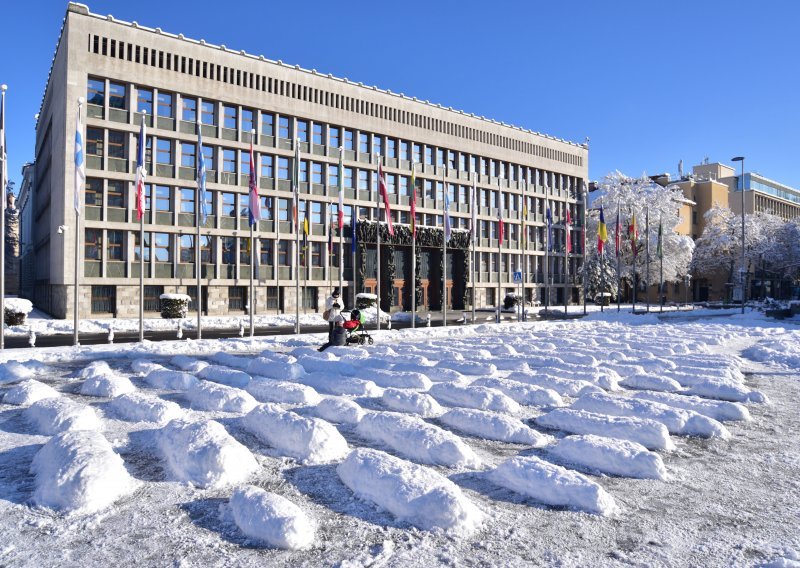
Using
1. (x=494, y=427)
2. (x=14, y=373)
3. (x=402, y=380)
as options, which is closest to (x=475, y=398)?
(x=494, y=427)

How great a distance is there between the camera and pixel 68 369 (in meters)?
14.7

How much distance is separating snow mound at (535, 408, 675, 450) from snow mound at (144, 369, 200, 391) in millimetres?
7226

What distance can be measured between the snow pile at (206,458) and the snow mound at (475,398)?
4694 millimetres

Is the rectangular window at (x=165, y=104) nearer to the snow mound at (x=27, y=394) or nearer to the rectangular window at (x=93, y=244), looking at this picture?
the rectangular window at (x=93, y=244)

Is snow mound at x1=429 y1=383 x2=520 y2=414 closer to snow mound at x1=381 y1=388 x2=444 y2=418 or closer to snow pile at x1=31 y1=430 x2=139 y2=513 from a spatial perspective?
snow mound at x1=381 y1=388 x2=444 y2=418

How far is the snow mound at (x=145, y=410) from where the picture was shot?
8.76 meters

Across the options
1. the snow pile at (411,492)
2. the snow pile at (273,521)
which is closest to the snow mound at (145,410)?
the snow pile at (411,492)

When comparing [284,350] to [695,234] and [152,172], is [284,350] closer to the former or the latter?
[152,172]

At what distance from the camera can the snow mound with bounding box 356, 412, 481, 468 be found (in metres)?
6.93

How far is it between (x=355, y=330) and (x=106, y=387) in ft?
30.0

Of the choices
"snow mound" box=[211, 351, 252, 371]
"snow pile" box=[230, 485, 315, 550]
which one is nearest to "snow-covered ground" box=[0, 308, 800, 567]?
"snow pile" box=[230, 485, 315, 550]

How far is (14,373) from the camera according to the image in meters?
13.1

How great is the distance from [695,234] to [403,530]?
90.9 meters

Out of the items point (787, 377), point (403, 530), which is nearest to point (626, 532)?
point (403, 530)
